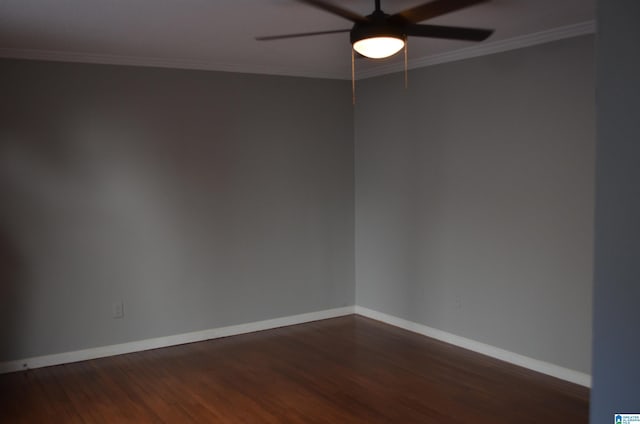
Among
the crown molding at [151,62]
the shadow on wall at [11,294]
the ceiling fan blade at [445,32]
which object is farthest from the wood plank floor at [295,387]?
the crown molding at [151,62]

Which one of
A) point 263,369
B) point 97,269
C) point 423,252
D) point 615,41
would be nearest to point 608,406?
point 615,41

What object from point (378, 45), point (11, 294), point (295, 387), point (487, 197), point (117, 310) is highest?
point (378, 45)

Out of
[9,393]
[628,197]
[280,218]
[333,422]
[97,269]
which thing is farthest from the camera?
[280,218]

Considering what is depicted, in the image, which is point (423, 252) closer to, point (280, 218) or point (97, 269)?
point (280, 218)

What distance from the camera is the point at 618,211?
1.44m

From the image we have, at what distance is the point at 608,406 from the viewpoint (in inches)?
58.7

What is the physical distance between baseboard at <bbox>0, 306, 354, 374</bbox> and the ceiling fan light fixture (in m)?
3.08

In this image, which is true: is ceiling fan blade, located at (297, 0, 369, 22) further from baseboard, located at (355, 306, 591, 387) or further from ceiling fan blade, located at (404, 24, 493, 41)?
baseboard, located at (355, 306, 591, 387)

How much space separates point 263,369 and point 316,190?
1.96m

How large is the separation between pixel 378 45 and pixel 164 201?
263cm

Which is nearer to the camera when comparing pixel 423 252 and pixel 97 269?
pixel 97 269

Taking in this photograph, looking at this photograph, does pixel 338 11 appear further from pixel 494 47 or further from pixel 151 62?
→ pixel 151 62
